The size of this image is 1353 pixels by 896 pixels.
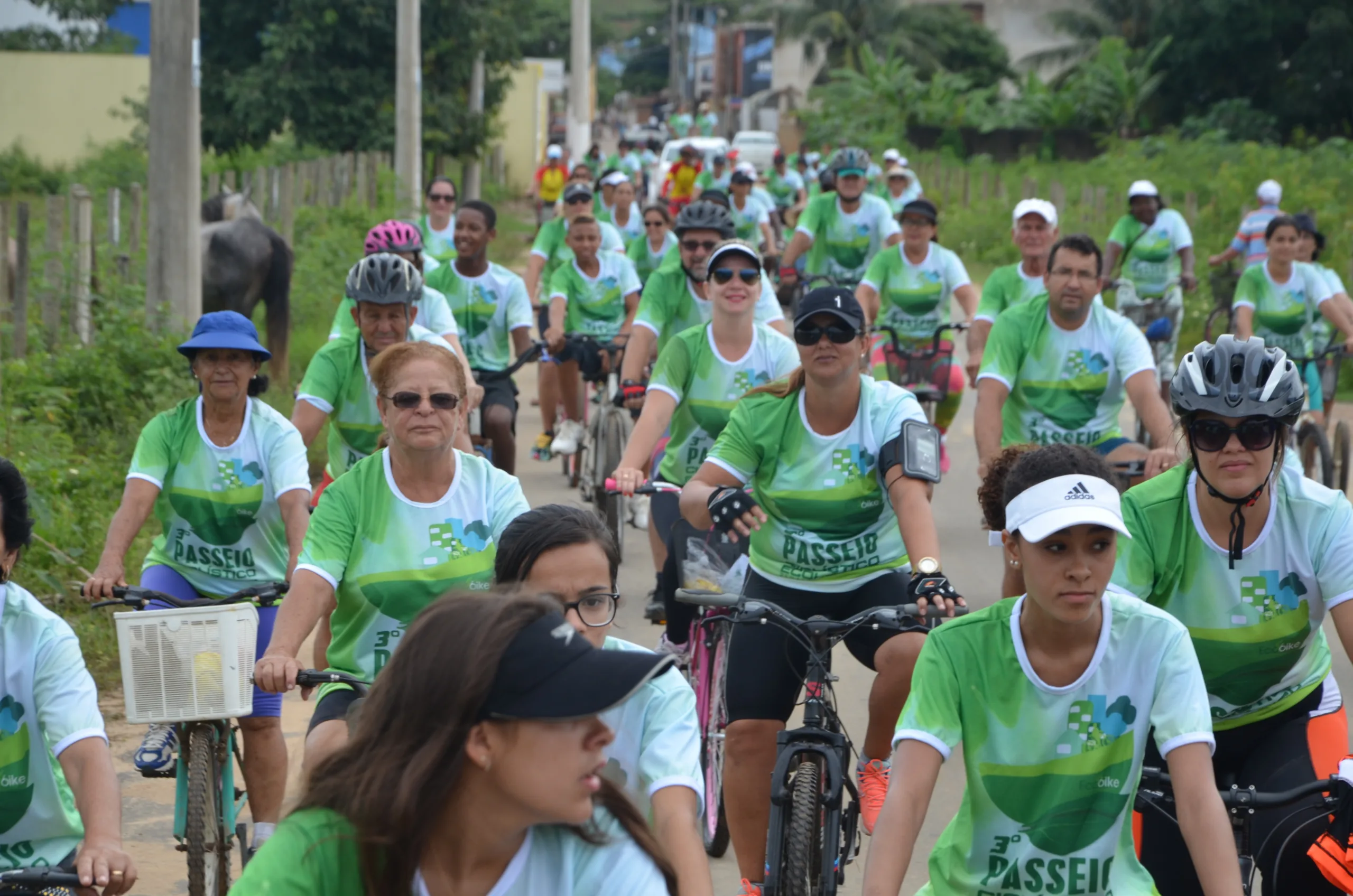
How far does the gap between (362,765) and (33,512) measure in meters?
6.22

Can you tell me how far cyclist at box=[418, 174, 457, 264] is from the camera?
15312 millimetres

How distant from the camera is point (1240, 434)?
438cm

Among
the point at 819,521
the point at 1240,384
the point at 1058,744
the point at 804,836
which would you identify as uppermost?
the point at 1240,384

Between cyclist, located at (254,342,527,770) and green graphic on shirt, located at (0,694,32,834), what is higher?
cyclist, located at (254,342,527,770)

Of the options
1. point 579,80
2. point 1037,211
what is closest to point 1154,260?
point 1037,211

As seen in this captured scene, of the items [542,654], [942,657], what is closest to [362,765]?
[542,654]

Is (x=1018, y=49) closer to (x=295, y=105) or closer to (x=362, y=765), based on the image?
(x=295, y=105)

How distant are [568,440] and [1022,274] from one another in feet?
11.1

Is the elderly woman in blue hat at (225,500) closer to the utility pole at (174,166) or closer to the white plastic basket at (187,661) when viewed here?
the white plastic basket at (187,661)

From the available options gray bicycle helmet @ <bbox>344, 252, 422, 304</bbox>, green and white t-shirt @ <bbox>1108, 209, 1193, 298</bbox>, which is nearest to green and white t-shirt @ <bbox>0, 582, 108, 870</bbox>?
gray bicycle helmet @ <bbox>344, 252, 422, 304</bbox>

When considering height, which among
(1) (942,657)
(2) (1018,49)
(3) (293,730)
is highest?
(2) (1018,49)

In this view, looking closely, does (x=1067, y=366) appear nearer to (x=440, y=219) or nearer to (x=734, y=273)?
(x=734, y=273)

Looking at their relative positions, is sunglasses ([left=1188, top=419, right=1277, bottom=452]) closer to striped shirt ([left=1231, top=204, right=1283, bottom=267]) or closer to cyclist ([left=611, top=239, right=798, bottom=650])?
cyclist ([left=611, top=239, right=798, bottom=650])

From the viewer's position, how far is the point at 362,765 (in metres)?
2.46
